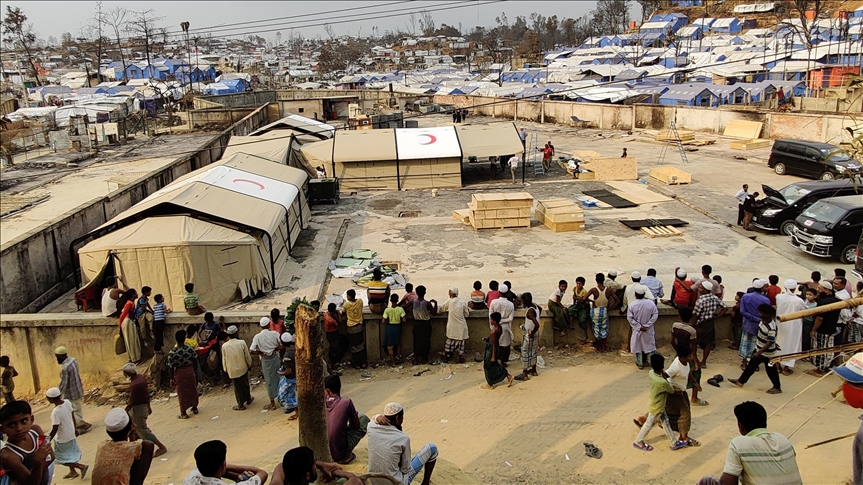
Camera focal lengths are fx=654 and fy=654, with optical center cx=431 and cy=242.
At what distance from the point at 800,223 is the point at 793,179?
919 cm

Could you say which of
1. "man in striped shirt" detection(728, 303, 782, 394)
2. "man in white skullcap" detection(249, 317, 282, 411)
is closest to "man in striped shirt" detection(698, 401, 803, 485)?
"man in striped shirt" detection(728, 303, 782, 394)

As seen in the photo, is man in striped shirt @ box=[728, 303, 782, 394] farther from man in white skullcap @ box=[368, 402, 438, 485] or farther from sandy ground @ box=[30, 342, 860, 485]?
man in white skullcap @ box=[368, 402, 438, 485]

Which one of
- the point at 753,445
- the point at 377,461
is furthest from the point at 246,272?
the point at 753,445

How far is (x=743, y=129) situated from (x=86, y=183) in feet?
101

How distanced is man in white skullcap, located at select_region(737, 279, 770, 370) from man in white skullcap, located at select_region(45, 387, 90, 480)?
30.1 ft

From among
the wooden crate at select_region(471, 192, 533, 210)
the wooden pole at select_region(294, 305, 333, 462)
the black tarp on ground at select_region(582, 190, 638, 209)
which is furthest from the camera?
the black tarp on ground at select_region(582, 190, 638, 209)

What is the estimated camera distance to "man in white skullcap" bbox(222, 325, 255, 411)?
9352 millimetres

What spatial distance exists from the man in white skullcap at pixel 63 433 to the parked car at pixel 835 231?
15.4 metres

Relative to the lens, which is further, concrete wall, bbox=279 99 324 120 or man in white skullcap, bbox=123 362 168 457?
concrete wall, bbox=279 99 324 120

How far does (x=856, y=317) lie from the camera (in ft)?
31.2

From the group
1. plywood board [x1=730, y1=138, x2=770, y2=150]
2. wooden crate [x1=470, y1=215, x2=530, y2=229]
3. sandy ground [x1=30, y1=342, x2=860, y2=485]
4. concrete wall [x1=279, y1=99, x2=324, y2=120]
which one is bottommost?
sandy ground [x1=30, y1=342, x2=860, y2=485]

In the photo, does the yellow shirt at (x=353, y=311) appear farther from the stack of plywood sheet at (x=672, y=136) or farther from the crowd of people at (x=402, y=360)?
the stack of plywood sheet at (x=672, y=136)

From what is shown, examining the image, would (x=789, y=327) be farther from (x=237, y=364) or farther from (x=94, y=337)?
(x=94, y=337)

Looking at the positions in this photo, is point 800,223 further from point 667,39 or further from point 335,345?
point 667,39
